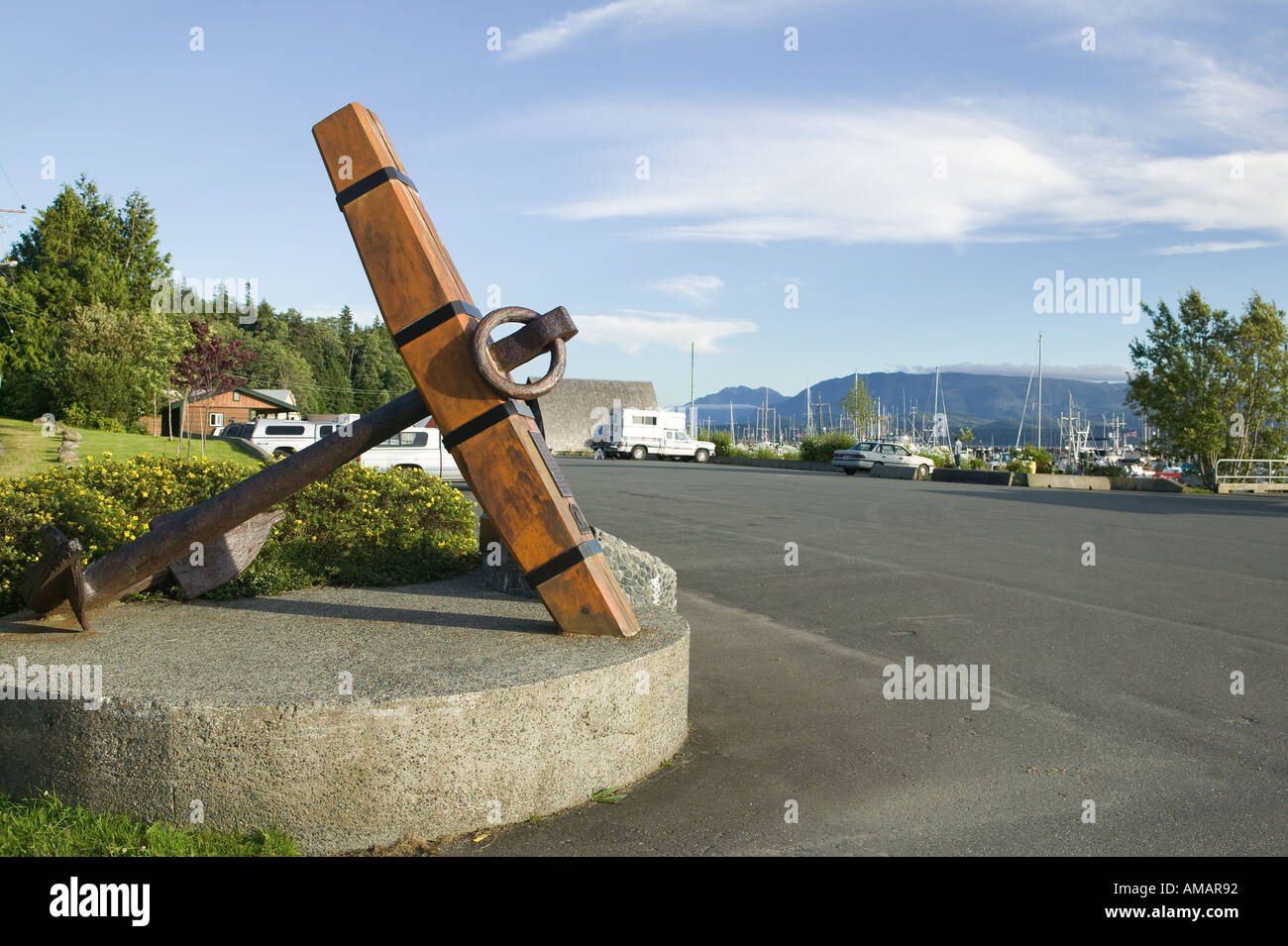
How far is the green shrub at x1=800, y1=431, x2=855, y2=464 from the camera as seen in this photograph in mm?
43656

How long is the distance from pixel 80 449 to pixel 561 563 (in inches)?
986

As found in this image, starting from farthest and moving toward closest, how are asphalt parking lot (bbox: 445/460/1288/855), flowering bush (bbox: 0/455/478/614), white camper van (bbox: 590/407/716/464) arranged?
1. white camper van (bbox: 590/407/716/464)
2. flowering bush (bbox: 0/455/478/614)
3. asphalt parking lot (bbox: 445/460/1288/855)

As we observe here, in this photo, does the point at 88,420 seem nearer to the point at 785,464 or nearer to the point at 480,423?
the point at 785,464

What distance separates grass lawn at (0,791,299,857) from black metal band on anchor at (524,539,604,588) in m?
1.59

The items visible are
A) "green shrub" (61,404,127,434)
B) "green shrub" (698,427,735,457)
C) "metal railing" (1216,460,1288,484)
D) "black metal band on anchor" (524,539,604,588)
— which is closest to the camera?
"black metal band on anchor" (524,539,604,588)

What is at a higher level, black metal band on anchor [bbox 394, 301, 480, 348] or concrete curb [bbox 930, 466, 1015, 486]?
black metal band on anchor [bbox 394, 301, 480, 348]

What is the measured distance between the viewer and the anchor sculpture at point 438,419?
14.4ft

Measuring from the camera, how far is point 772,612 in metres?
8.33

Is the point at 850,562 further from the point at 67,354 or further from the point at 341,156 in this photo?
→ the point at 67,354

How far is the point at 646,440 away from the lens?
1901 inches

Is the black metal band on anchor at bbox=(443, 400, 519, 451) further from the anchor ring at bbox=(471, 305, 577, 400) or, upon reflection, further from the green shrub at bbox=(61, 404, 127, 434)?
the green shrub at bbox=(61, 404, 127, 434)

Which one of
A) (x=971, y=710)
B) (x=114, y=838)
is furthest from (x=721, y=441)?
(x=114, y=838)

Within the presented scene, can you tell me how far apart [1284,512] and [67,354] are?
40.4m

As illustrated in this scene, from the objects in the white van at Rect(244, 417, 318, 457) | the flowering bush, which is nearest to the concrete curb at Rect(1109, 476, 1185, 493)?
the white van at Rect(244, 417, 318, 457)
